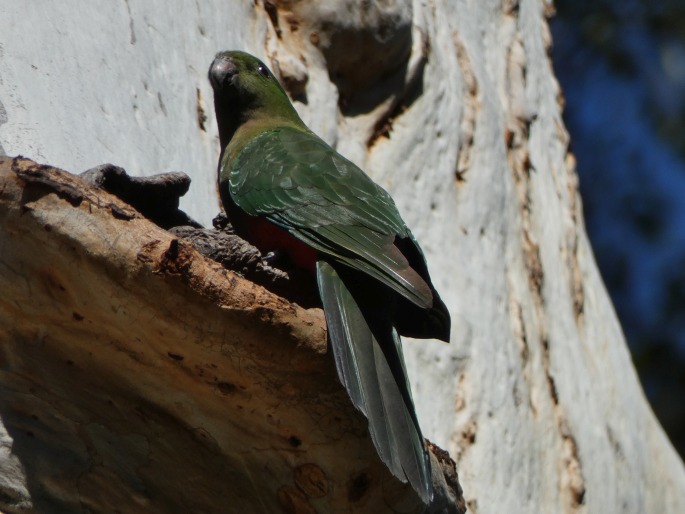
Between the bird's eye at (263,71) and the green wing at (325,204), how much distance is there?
1.18ft

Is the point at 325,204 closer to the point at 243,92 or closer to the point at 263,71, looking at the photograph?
the point at 243,92

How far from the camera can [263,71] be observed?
377 centimetres

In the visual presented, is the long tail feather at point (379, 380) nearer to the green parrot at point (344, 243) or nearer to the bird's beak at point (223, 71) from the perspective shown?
the green parrot at point (344, 243)

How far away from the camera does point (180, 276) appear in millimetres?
2152

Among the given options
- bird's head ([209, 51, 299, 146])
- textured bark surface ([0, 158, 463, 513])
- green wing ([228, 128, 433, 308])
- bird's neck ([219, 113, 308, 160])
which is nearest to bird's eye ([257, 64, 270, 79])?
bird's head ([209, 51, 299, 146])

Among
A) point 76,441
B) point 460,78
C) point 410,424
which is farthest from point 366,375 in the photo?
point 460,78

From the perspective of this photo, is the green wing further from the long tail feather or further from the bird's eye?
the bird's eye

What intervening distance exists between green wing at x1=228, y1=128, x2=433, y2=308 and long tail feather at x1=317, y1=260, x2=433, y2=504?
12cm

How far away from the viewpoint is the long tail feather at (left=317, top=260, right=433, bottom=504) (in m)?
2.30

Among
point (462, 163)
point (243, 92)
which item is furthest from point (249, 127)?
point (462, 163)

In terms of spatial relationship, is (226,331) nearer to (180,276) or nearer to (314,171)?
(180,276)

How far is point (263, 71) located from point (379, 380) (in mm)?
1667

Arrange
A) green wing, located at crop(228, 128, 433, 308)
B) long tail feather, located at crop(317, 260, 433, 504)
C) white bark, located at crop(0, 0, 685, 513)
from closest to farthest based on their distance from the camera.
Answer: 1. long tail feather, located at crop(317, 260, 433, 504)
2. green wing, located at crop(228, 128, 433, 308)
3. white bark, located at crop(0, 0, 685, 513)

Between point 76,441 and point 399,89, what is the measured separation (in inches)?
94.5
